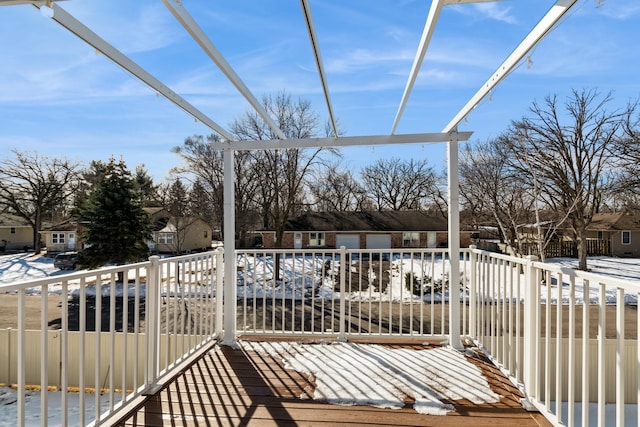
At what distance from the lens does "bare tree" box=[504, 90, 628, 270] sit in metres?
14.6

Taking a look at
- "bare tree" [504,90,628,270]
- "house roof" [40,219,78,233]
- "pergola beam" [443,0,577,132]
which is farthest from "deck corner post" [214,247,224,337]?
"house roof" [40,219,78,233]

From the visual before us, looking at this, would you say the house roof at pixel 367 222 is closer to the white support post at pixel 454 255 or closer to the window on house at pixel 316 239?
the window on house at pixel 316 239

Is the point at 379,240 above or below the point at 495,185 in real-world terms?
below

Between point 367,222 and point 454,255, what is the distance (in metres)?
19.0

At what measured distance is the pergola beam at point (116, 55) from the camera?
64.2 inches

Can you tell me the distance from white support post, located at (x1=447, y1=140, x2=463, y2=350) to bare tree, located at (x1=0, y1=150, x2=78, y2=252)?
85.3 feet

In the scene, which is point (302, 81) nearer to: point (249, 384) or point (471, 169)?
point (249, 384)

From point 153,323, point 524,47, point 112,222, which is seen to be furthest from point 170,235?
point 524,47

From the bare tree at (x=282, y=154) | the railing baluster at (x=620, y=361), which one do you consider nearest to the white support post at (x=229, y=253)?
the railing baluster at (x=620, y=361)

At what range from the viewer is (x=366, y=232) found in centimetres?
2192

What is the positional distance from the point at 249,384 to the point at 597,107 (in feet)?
57.1

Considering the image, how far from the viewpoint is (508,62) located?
7.09 ft

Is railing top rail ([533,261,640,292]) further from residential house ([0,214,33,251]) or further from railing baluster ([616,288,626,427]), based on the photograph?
residential house ([0,214,33,251])

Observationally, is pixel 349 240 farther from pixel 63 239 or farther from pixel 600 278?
pixel 600 278
